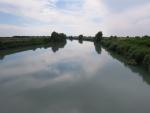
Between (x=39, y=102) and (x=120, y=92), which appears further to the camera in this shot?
(x=120, y=92)

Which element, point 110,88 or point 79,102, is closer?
point 79,102

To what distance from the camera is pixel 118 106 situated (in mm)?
7422

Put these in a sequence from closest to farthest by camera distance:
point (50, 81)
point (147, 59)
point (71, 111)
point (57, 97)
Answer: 1. point (71, 111)
2. point (57, 97)
3. point (50, 81)
4. point (147, 59)

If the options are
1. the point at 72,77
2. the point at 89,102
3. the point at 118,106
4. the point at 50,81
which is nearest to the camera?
the point at 118,106

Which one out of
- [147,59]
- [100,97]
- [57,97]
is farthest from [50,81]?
[147,59]

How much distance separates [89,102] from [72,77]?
4390 millimetres

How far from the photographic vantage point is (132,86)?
1040cm

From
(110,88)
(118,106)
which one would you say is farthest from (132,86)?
(118,106)

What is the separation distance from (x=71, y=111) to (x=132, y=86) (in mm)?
4456

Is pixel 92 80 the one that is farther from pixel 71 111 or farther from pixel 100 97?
pixel 71 111

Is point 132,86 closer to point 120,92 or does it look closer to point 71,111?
point 120,92

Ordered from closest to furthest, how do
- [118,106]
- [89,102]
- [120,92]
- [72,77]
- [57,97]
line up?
[118,106] < [89,102] < [57,97] < [120,92] < [72,77]

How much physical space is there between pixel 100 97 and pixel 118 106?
120 centimetres

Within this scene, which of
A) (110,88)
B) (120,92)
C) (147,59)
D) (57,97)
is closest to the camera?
(57,97)
